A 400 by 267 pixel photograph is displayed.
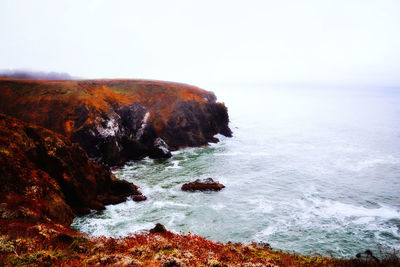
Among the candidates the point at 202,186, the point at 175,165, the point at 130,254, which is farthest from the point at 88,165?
the point at 175,165

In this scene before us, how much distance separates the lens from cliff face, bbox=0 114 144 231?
14.7m

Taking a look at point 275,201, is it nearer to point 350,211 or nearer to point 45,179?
point 350,211

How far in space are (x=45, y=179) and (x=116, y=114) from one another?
2720 cm

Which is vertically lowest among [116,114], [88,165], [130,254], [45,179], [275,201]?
[275,201]

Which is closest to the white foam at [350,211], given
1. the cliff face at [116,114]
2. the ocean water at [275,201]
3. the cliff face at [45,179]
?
the ocean water at [275,201]

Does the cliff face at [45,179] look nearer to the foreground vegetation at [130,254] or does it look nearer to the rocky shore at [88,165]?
the rocky shore at [88,165]

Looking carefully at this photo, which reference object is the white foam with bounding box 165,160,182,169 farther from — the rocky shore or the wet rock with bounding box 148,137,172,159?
the rocky shore

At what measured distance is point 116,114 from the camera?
43.9 meters

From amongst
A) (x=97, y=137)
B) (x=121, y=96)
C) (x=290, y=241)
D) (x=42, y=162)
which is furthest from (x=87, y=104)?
(x=290, y=241)

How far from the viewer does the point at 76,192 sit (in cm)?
2136

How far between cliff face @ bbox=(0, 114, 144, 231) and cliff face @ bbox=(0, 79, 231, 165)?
1341 cm

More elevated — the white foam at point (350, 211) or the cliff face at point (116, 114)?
the cliff face at point (116, 114)

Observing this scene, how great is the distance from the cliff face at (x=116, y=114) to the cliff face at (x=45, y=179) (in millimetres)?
13408

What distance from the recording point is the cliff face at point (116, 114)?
37031mm
